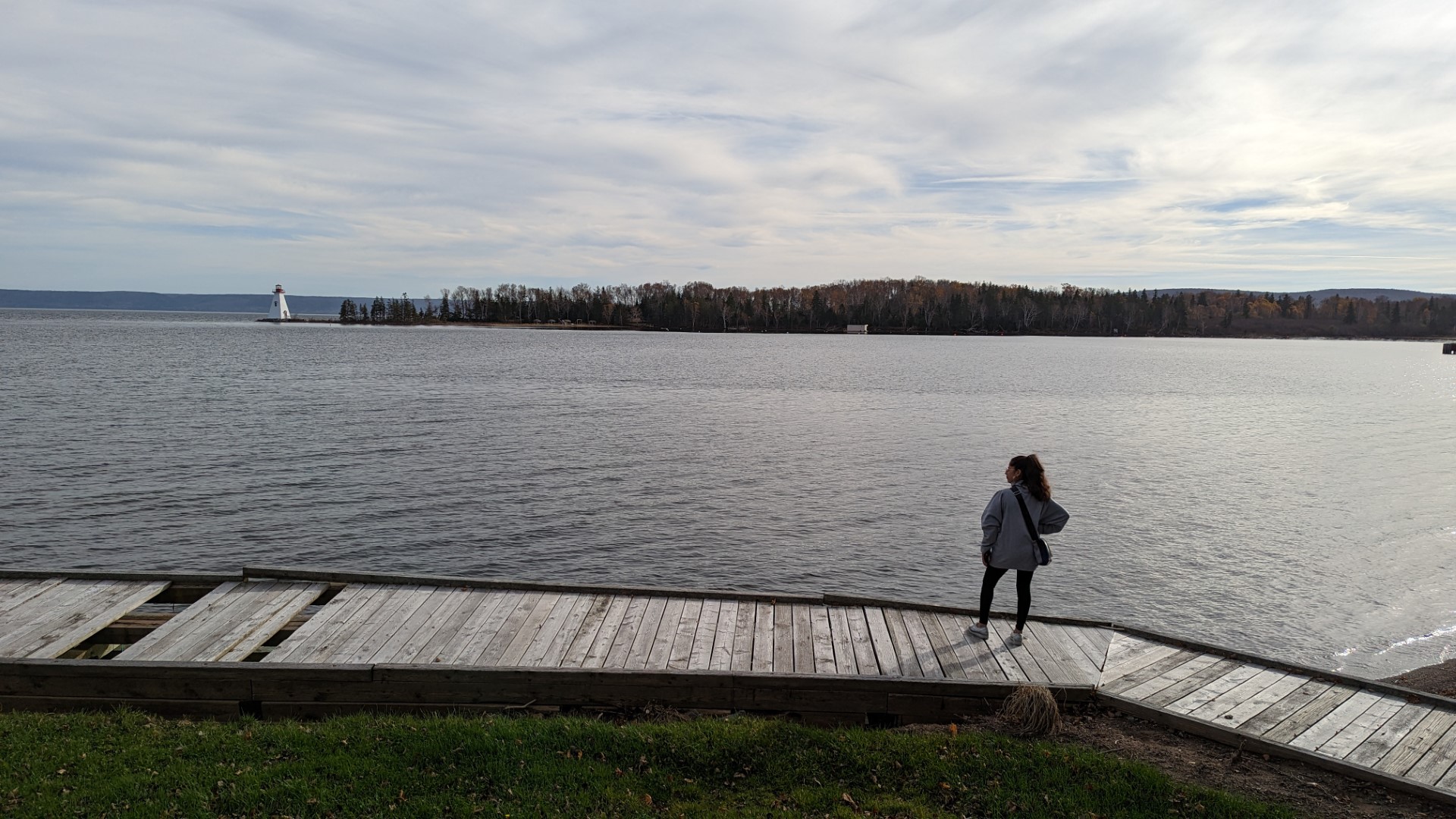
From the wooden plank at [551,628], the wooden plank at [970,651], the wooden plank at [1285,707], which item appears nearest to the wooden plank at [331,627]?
the wooden plank at [551,628]

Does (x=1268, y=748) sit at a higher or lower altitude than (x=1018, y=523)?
lower

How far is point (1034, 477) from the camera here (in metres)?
8.85

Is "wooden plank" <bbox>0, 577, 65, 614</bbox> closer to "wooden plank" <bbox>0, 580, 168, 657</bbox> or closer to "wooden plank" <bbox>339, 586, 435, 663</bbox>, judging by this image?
"wooden plank" <bbox>0, 580, 168, 657</bbox>

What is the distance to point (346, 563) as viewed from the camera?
16.6 meters

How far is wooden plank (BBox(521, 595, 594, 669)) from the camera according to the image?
322 inches

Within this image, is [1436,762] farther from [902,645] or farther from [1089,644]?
[902,645]

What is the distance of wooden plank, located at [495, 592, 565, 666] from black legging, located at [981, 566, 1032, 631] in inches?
186

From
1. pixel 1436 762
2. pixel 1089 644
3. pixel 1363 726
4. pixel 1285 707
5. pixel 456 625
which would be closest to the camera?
pixel 1436 762

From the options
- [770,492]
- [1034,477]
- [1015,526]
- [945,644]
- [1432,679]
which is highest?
[1034,477]

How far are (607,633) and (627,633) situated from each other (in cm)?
21

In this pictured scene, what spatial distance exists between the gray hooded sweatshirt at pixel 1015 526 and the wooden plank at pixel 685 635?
10.5 feet

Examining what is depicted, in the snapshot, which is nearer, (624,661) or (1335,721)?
(1335,721)

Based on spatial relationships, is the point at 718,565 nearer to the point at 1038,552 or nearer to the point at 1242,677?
the point at 1038,552

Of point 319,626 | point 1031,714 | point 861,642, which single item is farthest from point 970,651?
point 319,626
